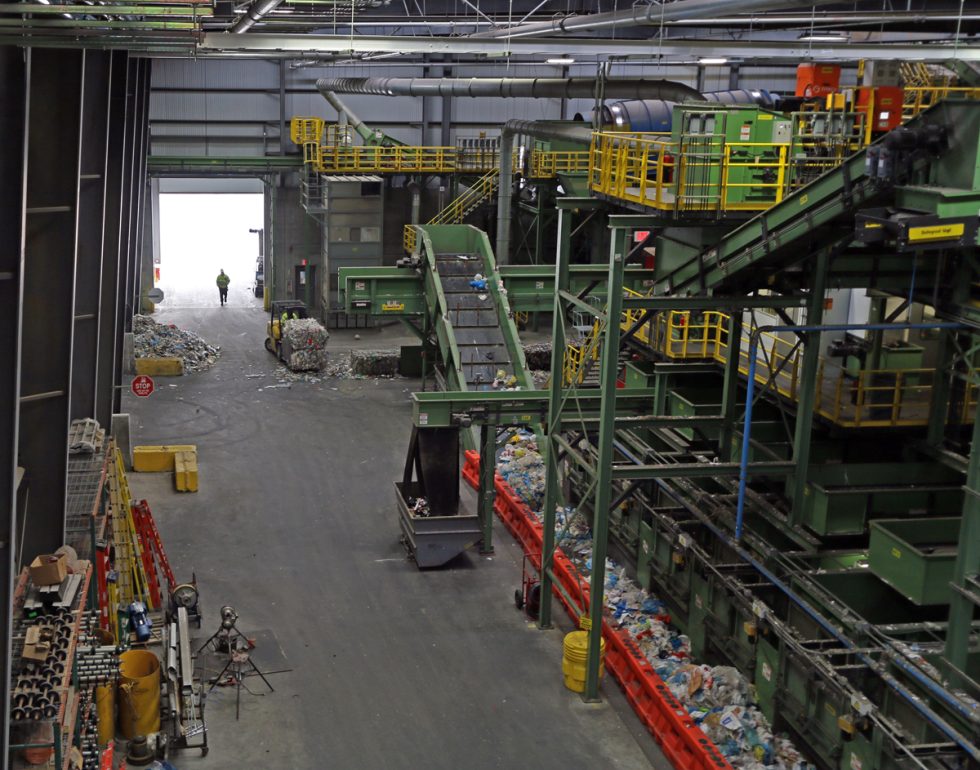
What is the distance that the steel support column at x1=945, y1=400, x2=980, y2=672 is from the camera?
8.80m

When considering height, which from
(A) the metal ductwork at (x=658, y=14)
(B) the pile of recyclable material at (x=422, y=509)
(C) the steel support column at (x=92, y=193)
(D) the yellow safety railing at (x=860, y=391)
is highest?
(A) the metal ductwork at (x=658, y=14)

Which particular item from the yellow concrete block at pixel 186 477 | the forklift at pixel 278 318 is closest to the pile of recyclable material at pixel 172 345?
the forklift at pixel 278 318

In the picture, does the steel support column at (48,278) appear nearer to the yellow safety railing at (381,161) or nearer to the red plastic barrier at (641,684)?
the red plastic barrier at (641,684)

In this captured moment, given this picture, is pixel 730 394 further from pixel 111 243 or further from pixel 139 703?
pixel 111 243

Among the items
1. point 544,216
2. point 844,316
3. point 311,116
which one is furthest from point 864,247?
point 311,116

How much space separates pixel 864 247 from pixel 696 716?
5169 millimetres

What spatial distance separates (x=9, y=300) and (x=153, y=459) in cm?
1231

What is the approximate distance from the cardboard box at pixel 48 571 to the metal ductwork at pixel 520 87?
391 inches

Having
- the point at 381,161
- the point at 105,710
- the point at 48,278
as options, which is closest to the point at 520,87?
the point at 381,161

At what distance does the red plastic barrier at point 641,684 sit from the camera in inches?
422

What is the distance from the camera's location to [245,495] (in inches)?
720

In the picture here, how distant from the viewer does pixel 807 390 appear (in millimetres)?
11766

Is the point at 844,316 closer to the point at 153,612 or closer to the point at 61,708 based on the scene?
the point at 153,612

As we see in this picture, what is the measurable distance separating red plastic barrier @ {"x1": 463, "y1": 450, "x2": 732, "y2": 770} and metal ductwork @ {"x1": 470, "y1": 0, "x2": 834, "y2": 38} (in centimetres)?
671
